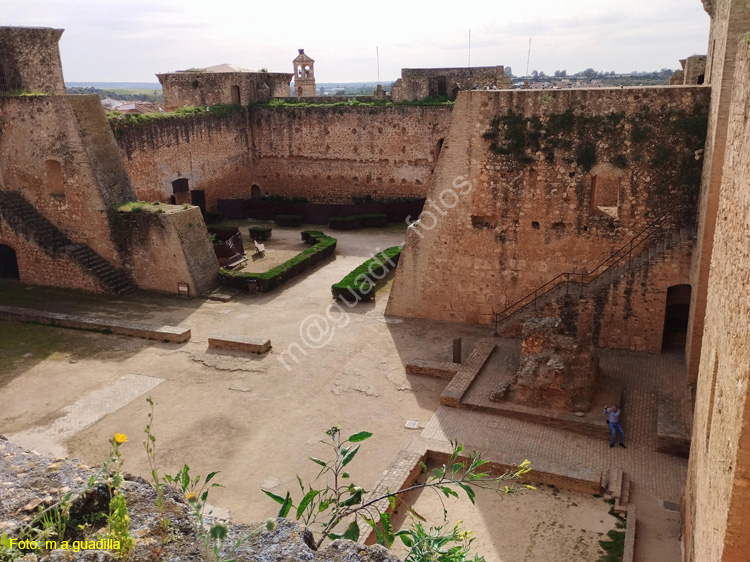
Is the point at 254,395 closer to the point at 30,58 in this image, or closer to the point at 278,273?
the point at 278,273

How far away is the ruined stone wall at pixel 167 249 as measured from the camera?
16.0m

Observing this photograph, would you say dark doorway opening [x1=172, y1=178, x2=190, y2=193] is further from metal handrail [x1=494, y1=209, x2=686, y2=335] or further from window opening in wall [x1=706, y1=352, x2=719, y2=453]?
window opening in wall [x1=706, y1=352, x2=719, y2=453]

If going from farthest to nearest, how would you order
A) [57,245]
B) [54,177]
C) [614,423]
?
1. [54,177]
2. [57,245]
3. [614,423]

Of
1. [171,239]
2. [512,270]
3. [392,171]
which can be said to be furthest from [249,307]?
[392,171]

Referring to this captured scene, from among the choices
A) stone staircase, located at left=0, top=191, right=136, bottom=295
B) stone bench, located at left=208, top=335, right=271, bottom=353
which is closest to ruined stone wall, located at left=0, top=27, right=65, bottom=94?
stone staircase, located at left=0, top=191, right=136, bottom=295

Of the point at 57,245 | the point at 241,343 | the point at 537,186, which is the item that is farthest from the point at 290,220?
the point at 537,186

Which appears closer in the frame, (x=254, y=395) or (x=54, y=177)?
(x=254, y=395)

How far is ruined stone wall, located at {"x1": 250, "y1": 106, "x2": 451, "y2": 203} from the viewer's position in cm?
2469

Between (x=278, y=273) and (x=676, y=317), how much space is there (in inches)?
381

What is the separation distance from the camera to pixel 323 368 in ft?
39.8

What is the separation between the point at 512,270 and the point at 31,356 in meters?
10.0

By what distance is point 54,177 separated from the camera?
1738 centimetres

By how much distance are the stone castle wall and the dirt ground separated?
9.32 metres

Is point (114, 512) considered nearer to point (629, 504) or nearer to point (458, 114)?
point (629, 504)
